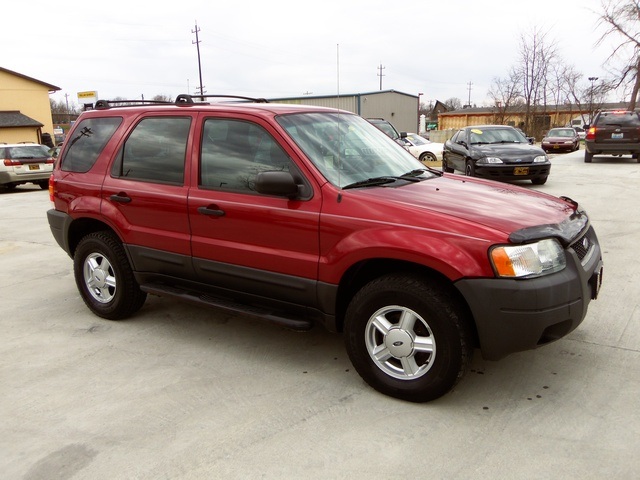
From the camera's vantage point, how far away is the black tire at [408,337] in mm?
2980

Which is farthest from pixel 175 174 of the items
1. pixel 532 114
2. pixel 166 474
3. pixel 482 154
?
pixel 532 114

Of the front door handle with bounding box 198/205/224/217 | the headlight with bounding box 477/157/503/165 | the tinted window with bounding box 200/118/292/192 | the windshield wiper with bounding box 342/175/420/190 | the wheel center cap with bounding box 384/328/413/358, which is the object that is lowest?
the wheel center cap with bounding box 384/328/413/358

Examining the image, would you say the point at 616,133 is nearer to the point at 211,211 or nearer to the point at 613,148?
the point at 613,148

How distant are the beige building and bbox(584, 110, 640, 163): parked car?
38998 millimetres

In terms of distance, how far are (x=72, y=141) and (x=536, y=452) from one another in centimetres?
436

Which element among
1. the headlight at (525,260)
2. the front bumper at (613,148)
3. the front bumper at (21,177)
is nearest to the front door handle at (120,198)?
the headlight at (525,260)

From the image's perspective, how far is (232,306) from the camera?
3797 millimetres

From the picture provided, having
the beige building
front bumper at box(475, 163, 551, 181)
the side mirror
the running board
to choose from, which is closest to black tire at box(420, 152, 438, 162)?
front bumper at box(475, 163, 551, 181)

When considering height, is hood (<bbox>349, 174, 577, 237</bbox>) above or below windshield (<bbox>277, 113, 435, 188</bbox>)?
below

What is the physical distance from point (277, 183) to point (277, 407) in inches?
52.6

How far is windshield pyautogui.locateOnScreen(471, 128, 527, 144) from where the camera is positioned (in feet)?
42.7

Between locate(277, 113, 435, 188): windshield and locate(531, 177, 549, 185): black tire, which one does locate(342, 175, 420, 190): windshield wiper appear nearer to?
locate(277, 113, 435, 188): windshield

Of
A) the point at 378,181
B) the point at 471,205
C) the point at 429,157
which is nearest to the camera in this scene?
the point at 471,205

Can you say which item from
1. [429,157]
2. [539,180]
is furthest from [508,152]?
[429,157]
